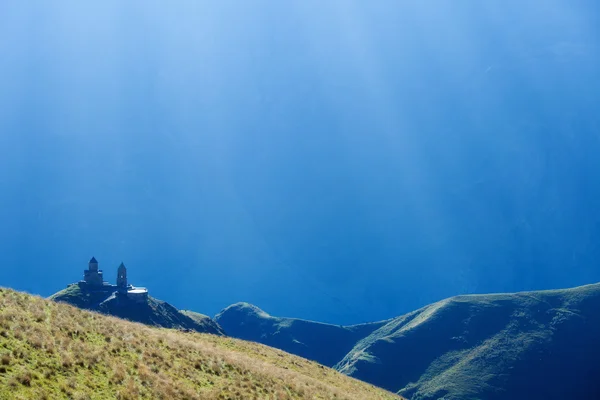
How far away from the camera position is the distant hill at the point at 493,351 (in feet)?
465

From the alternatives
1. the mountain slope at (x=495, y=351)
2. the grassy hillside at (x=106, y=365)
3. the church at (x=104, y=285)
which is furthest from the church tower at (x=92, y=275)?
the grassy hillside at (x=106, y=365)

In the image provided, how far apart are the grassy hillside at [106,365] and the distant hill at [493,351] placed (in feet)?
386

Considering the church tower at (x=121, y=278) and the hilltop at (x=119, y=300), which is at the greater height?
the church tower at (x=121, y=278)

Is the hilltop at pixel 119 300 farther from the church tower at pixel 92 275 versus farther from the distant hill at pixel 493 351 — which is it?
the distant hill at pixel 493 351

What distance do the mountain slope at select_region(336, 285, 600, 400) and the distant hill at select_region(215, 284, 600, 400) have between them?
26cm

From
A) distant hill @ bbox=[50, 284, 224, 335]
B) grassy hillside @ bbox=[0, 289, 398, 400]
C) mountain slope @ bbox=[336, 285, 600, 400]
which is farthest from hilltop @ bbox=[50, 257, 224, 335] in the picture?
grassy hillside @ bbox=[0, 289, 398, 400]

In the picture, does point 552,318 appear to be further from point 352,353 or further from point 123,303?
point 123,303

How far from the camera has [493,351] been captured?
15475cm

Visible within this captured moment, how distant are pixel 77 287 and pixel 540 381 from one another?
121903 mm

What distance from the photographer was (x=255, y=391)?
2561 centimetres

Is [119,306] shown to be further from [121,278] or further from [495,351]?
[495,351]

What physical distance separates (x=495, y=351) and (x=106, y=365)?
153 meters

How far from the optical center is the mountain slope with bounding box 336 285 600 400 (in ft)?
465

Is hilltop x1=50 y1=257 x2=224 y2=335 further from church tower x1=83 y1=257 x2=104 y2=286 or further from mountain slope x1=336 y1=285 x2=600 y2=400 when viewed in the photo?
mountain slope x1=336 y1=285 x2=600 y2=400
